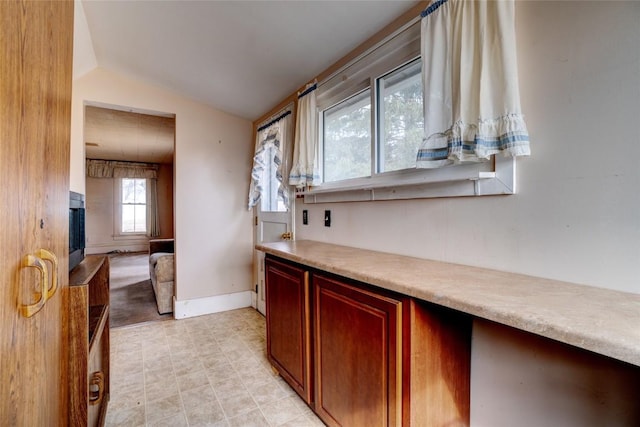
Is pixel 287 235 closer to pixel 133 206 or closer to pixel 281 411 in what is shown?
pixel 281 411

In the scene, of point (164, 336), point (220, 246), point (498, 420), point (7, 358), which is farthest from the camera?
point (220, 246)

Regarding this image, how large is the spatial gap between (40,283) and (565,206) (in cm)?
158

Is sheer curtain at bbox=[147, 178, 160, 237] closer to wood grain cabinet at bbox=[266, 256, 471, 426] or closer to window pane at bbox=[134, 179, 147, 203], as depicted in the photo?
window pane at bbox=[134, 179, 147, 203]

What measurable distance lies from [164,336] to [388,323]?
252 cm

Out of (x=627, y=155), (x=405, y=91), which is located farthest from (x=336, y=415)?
(x=405, y=91)

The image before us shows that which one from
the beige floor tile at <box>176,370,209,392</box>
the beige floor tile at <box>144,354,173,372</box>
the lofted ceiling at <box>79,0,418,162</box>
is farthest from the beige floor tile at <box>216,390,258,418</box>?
the lofted ceiling at <box>79,0,418,162</box>

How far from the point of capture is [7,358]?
1.98ft

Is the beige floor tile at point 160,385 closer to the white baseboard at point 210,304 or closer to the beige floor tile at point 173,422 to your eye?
the beige floor tile at point 173,422

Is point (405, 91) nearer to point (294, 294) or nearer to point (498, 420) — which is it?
point (294, 294)

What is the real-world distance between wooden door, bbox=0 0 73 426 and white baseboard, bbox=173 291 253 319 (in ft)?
7.55

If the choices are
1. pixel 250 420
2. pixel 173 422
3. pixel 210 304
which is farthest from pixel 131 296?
pixel 250 420

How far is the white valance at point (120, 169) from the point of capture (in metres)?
7.25

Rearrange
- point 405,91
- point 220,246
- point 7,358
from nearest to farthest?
1. point 7,358
2. point 405,91
3. point 220,246

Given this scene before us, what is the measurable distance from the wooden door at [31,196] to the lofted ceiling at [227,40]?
3.48ft
